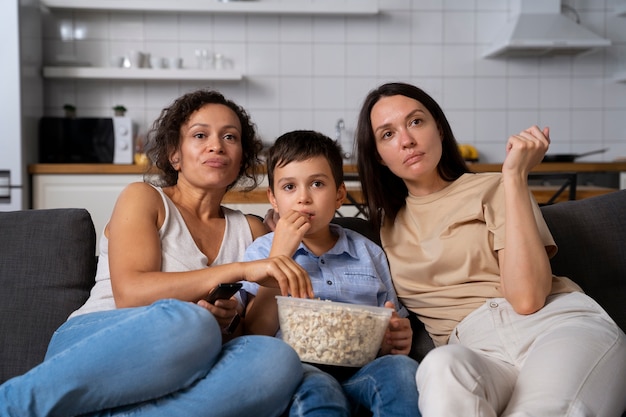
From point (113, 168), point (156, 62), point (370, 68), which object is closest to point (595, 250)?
point (113, 168)

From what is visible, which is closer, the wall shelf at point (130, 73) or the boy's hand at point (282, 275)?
the boy's hand at point (282, 275)

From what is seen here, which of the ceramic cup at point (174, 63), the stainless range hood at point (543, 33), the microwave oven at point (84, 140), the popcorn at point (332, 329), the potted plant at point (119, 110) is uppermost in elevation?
the stainless range hood at point (543, 33)

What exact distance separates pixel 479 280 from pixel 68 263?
3.14 feet

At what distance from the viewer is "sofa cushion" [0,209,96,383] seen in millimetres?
1578

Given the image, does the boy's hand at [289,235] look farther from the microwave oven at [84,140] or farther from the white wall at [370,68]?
the white wall at [370,68]

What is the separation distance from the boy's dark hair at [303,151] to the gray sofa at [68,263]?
0.75 ft

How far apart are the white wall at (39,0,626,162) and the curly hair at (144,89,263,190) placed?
2.51 metres

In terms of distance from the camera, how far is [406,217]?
5.65 feet

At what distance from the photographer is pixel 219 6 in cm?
409

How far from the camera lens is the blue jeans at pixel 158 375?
4.00 ft

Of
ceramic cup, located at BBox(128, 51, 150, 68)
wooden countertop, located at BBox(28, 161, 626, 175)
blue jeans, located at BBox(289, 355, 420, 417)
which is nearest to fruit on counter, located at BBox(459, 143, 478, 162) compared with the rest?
wooden countertop, located at BBox(28, 161, 626, 175)

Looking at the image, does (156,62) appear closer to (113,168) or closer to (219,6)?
(219,6)

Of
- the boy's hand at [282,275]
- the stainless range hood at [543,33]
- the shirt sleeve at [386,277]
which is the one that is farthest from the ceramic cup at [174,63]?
the boy's hand at [282,275]

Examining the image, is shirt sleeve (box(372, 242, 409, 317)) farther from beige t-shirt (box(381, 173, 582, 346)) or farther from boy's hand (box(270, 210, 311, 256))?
boy's hand (box(270, 210, 311, 256))
